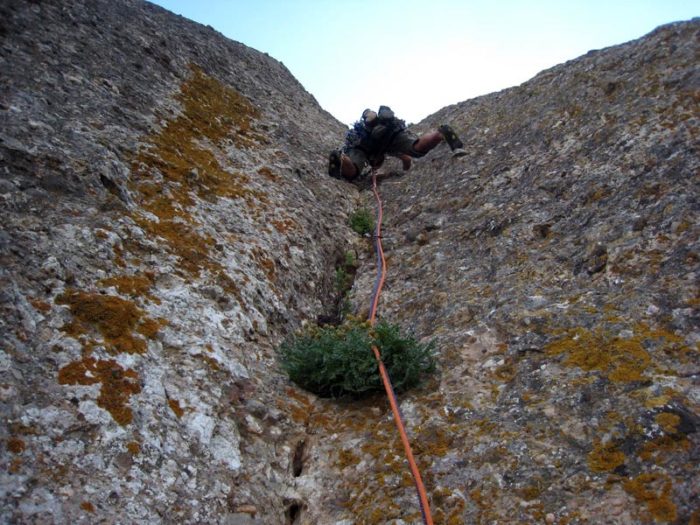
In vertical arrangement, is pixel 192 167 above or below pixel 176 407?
above

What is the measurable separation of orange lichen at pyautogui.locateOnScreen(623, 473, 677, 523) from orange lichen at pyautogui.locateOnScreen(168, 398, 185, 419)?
256 cm

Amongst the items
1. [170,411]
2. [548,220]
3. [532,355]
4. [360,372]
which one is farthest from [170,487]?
[548,220]

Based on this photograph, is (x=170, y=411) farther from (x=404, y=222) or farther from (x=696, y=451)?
(x=404, y=222)

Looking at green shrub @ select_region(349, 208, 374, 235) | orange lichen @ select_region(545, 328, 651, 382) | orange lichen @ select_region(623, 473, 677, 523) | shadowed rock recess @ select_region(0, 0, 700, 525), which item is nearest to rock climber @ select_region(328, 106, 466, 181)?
green shrub @ select_region(349, 208, 374, 235)

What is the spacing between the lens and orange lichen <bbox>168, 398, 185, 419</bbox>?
3.26 meters

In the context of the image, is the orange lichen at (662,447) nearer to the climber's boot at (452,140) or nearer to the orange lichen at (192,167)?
the orange lichen at (192,167)

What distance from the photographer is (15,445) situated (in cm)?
248

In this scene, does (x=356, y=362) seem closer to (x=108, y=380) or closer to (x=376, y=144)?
(x=108, y=380)

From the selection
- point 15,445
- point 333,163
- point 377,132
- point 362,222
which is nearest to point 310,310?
point 362,222

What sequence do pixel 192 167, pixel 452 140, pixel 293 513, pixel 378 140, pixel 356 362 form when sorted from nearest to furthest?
pixel 293 513 < pixel 356 362 < pixel 192 167 < pixel 452 140 < pixel 378 140

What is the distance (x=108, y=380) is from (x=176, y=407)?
450 millimetres

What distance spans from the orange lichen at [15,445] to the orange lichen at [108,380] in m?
0.45

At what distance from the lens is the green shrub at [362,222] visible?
7.68 m

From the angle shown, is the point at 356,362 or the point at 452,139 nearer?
the point at 356,362
